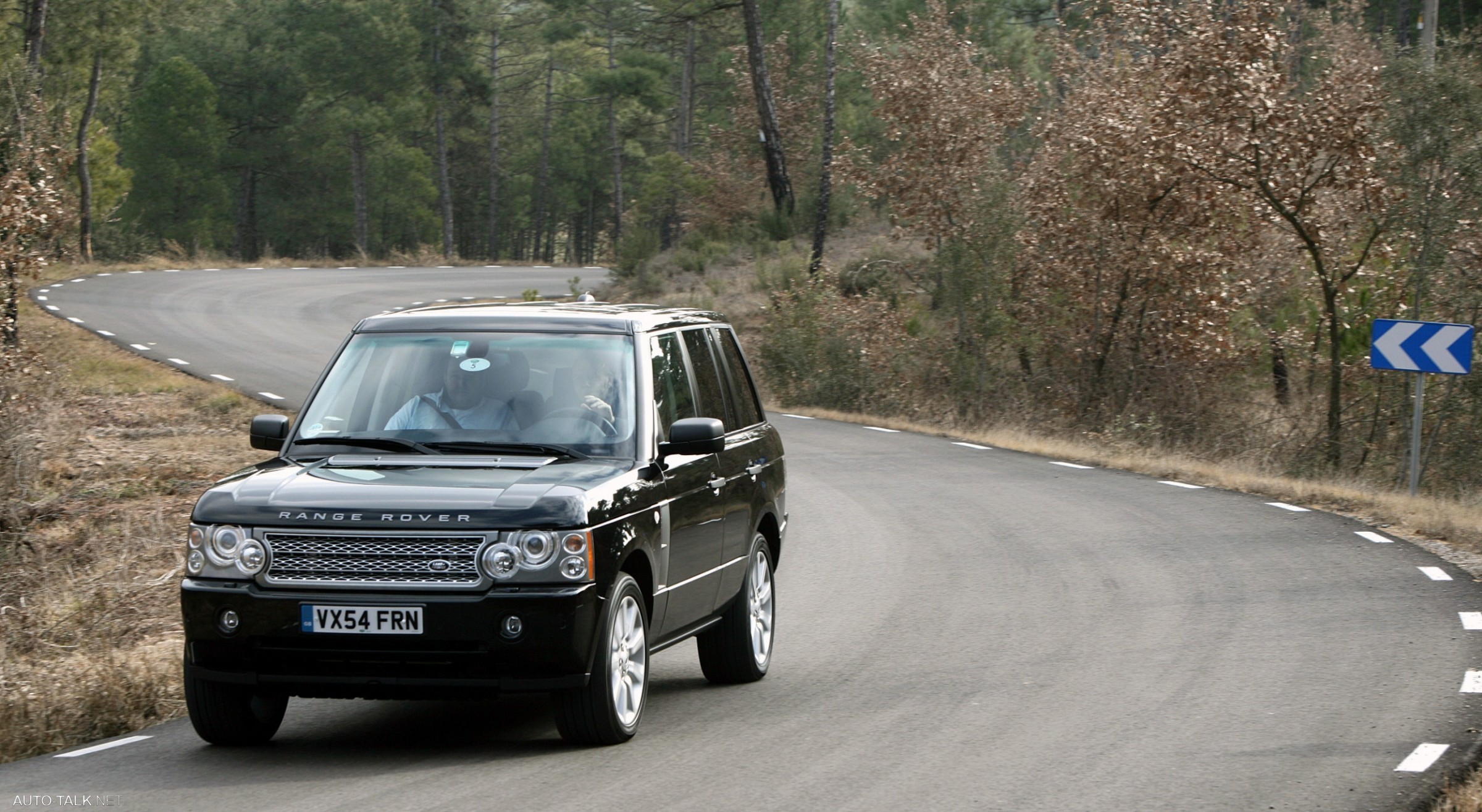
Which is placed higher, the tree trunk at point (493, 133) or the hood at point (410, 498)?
the tree trunk at point (493, 133)

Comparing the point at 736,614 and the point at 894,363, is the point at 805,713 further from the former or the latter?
the point at 894,363

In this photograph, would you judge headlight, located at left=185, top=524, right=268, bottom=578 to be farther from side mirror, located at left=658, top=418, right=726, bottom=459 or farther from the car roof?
side mirror, located at left=658, top=418, right=726, bottom=459

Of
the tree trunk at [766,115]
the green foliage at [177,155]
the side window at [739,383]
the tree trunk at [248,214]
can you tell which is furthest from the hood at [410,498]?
the tree trunk at [248,214]

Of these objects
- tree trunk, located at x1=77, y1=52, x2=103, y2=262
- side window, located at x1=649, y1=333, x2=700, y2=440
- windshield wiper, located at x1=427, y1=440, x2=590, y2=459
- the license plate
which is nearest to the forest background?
tree trunk, located at x1=77, y1=52, x2=103, y2=262

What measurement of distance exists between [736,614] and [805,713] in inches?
32.0

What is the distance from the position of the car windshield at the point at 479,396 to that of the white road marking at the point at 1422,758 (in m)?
3.57

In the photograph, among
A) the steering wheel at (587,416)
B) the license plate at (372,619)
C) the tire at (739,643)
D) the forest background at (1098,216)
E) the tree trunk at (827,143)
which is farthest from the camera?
the tree trunk at (827,143)

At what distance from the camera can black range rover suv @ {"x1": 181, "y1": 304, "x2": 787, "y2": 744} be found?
20.8 ft

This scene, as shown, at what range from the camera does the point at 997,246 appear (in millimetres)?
25891

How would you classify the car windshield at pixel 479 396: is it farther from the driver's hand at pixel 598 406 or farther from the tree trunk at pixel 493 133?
the tree trunk at pixel 493 133

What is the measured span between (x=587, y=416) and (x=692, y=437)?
50 centimetres

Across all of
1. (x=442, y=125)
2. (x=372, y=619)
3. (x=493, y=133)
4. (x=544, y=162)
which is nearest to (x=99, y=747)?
(x=372, y=619)

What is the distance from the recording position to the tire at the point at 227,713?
6.72 meters

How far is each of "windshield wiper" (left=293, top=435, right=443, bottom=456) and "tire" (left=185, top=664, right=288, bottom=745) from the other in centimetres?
114
